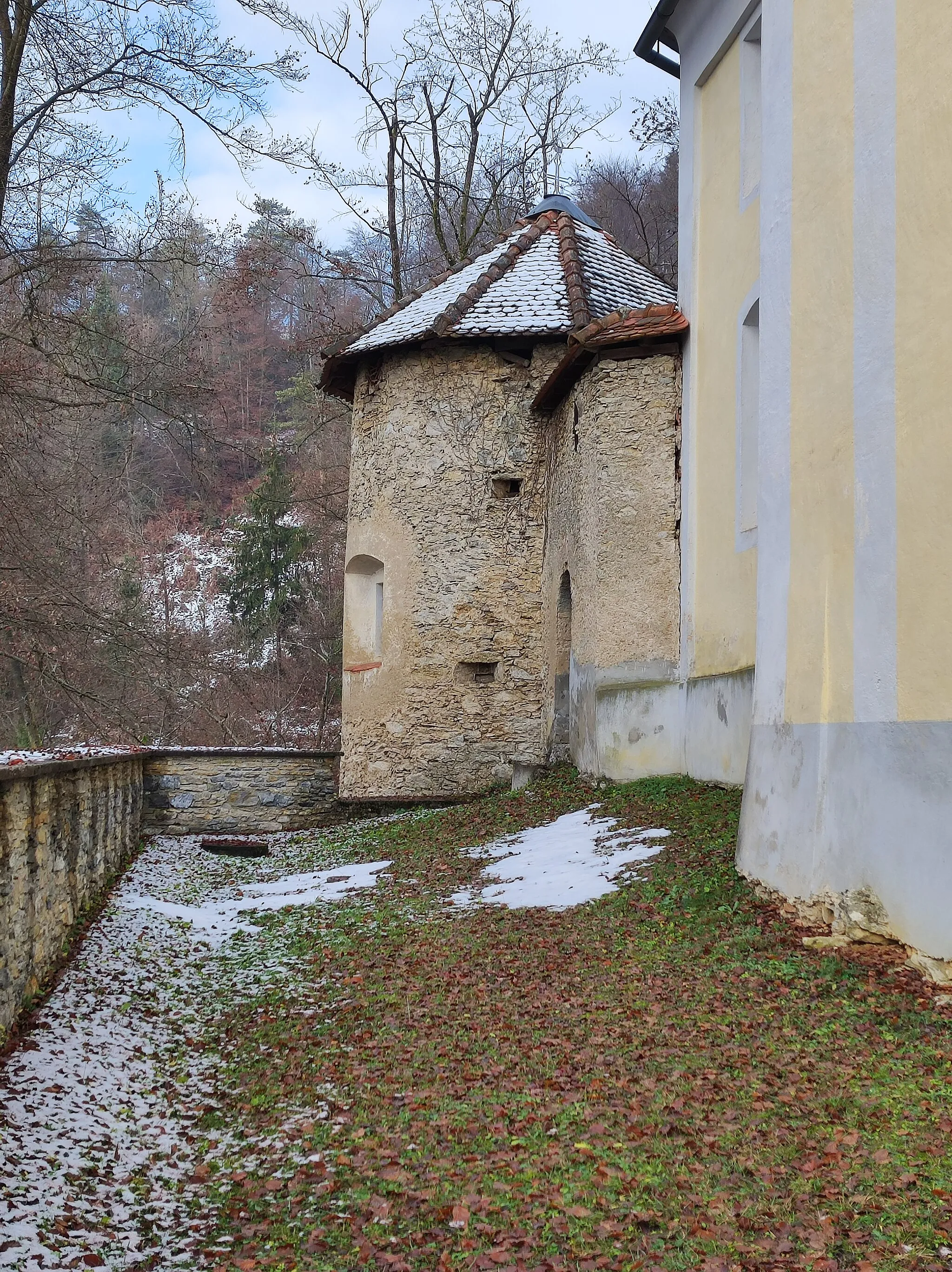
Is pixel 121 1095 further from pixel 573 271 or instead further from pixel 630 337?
pixel 573 271

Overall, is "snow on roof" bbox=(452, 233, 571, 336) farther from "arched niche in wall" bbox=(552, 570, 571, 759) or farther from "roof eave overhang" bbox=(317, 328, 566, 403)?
"arched niche in wall" bbox=(552, 570, 571, 759)

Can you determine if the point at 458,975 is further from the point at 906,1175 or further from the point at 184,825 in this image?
the point at 184,825

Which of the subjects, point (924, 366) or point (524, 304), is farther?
point (524, 304)

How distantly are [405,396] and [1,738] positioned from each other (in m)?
9.62

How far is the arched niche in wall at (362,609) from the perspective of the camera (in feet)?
49.0

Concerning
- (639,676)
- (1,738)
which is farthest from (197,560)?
(639,676)

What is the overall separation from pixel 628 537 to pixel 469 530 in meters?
3.29

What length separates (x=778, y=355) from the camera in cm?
687

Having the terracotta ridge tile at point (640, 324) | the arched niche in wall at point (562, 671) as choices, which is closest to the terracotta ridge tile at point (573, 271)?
the terracotta ridge tile at point (640, 324)

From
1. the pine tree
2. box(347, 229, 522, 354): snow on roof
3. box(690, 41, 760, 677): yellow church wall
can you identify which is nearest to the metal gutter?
box(690, 41, 760, 677): yellow church wall

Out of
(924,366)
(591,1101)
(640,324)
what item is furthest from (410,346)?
(591,1101)

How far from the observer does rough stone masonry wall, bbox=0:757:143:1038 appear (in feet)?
18.1

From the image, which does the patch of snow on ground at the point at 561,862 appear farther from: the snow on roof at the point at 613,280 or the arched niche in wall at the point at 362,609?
the snow on roof at the point at 613,280

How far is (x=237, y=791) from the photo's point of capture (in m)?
14.2
